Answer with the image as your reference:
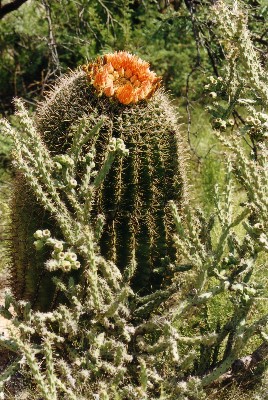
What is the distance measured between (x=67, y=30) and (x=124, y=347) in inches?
180

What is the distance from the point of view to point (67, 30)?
6660mm

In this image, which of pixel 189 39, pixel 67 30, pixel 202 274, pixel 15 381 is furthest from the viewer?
pixel 189 39

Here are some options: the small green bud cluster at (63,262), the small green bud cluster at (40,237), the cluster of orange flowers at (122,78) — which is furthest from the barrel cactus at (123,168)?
the small green bud cluster at (63,262)

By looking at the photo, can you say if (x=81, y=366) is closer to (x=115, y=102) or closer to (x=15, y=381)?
(x=15, y=381)

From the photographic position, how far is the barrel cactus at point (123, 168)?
2.90 meters

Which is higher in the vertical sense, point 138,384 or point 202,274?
point 202,274

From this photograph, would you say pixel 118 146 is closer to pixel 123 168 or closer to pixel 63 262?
pixel 123 168

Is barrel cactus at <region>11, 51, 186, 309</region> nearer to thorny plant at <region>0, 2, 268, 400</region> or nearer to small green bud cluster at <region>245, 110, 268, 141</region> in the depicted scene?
thorny plant at <region>0, 2, 268, 400</region>

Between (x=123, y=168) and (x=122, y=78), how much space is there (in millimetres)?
436

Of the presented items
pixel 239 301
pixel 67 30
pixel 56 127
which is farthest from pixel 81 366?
pixel 67 30

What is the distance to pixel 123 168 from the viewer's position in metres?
2.89

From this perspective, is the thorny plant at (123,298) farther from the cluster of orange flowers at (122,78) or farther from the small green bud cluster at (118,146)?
the cluster of orange flowers at (122,78)

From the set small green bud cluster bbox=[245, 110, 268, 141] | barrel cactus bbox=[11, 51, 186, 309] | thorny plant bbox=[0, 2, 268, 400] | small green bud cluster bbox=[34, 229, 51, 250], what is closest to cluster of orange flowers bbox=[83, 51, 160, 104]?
barrel cactus bbox=[11, 51, 186, 309]

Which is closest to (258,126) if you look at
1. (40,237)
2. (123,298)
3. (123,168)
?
(123,168)
